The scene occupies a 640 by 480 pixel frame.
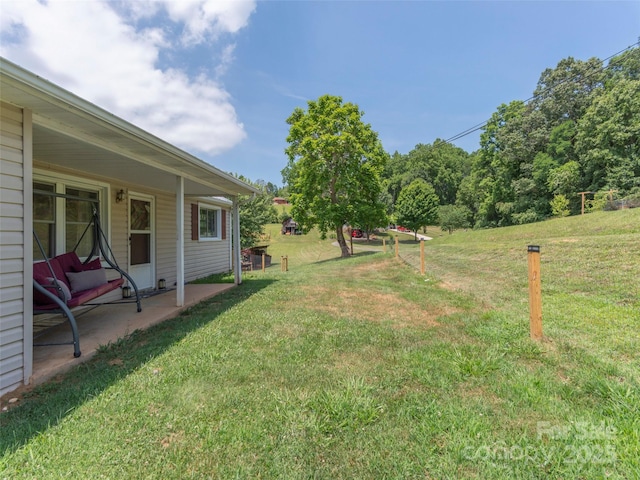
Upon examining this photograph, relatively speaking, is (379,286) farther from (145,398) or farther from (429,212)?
(429,212)

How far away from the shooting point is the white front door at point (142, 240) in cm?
620

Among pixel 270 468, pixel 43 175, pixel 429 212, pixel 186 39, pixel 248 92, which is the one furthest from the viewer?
pixel 429 212

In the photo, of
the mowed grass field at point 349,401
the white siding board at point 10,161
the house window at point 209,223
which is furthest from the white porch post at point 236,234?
the white siding board at point 10,161

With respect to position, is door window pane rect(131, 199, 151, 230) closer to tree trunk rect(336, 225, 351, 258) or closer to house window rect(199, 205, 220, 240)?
house window rect(199, 205, 220, 240)

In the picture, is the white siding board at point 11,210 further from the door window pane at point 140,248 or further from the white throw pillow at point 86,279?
the door window pane at point 140,248

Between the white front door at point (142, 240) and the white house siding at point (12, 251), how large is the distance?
3.79 meters

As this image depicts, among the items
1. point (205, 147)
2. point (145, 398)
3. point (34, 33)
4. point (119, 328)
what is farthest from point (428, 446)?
point (205, 147)

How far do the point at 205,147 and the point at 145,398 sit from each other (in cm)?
2185

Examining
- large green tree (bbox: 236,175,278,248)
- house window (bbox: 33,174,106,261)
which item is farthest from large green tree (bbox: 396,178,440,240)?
house window (bbox: 33,174,106,261)

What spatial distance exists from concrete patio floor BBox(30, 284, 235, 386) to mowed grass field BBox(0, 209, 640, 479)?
178mm

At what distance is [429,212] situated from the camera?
1385 inches

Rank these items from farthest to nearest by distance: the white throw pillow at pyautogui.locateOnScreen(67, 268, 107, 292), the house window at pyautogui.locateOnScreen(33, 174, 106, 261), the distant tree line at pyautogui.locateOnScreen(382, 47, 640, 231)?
the distant tree line at pyautogui.locateOnScreen(382, 47, 640, 231) < the house window at pyautogui.locateOnScreen(33, 174, 106, 261) < the white throw pillow at pyautogui.locateOnScreen(67, 268, 107, 292)

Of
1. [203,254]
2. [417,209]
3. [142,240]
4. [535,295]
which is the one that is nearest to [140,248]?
[142,240]

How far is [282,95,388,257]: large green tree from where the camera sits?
17.9m
